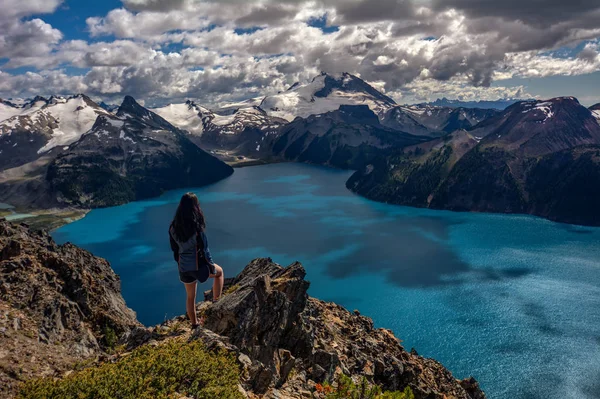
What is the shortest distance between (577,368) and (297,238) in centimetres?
10792

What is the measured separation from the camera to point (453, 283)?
12331cm

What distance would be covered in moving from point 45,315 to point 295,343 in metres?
28.8

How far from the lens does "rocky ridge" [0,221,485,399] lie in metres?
22.7

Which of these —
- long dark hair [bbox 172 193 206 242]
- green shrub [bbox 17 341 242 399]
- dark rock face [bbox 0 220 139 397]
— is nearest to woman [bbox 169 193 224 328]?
long dark hair [bbox 172 193 206 242]

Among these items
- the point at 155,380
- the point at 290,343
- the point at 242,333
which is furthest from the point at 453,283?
the point at 155,380

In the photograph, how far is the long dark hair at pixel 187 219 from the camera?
20047 mm

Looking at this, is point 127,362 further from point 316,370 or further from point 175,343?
point 316,370

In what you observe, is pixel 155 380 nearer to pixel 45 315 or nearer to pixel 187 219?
pixel 187 219

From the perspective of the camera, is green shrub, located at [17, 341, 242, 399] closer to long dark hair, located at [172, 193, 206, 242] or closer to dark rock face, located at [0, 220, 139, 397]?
long dark hair, located at [172, 193, 206, 242]

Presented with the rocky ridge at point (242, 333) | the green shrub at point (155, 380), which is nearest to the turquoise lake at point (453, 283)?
the rocky ridge at point (242, 333)

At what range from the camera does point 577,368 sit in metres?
79.5

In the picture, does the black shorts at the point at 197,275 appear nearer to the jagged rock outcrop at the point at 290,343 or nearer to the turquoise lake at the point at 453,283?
the jagged rock outcrop at the point at 290,343

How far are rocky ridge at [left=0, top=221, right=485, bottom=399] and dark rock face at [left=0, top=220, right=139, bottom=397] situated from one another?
0.11 meters

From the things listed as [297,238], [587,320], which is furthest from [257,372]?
[297,238]
